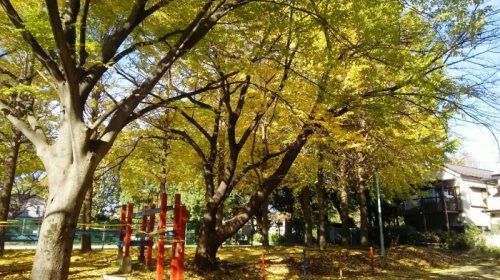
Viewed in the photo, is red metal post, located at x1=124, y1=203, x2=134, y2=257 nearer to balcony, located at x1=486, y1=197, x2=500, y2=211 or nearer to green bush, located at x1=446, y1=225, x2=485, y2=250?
green bush, located at x1=446, y1=225, x2=485, y2=250

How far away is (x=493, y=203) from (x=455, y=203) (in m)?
3.12

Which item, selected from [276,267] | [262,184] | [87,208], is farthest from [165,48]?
[87,208]

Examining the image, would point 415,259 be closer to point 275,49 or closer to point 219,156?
point 219,156

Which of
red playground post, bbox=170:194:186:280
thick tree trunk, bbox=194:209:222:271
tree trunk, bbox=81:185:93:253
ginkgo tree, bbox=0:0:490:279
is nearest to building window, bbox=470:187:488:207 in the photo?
ginkgo tree, bbox=0:0:490:279

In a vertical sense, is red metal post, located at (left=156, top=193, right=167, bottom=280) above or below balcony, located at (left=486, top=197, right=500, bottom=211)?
below

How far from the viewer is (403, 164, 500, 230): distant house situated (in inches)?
1388

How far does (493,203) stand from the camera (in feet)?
110

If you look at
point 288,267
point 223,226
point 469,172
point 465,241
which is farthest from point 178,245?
point 469,172

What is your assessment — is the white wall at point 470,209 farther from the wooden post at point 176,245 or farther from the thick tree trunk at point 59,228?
the thick tree trunk at point 59,228

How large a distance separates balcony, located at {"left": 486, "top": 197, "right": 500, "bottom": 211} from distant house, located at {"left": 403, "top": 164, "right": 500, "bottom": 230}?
0.22 meters

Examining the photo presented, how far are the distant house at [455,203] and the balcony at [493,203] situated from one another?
0.73 ft

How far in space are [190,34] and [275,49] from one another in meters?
3.20

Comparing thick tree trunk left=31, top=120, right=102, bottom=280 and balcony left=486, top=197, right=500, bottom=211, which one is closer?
Result: thick tree trunk left=31, top=120, right=102, bottom=280

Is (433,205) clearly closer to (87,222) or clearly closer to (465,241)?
(465,241)
